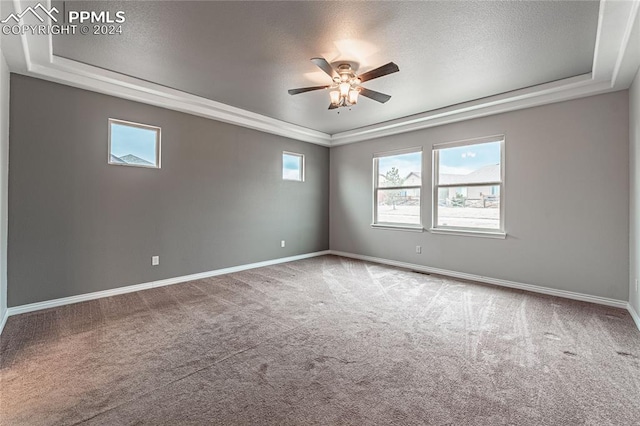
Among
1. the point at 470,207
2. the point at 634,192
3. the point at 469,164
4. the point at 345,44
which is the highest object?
the point at 345,44

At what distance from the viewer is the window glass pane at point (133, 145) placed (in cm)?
383

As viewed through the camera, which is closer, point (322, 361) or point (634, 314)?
point (322, 361)

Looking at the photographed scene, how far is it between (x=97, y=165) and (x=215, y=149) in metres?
1.68

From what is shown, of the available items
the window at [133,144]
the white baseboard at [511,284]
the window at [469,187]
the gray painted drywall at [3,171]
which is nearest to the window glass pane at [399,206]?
the window at [469,187]

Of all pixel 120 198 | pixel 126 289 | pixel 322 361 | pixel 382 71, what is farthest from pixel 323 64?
pixel 126 289

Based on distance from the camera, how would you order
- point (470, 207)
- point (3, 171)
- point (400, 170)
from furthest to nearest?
1. point (400, 170)
2. point (470, 207)
3. point (3, 171)

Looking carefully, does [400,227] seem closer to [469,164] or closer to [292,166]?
[469,164]

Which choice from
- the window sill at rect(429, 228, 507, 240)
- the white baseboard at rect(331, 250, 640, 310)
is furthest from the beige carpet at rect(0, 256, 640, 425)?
the window sill at rect(429, 228, 507, 240)

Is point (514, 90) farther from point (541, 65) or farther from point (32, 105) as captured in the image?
point (32, 105)

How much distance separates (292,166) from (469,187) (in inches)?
136

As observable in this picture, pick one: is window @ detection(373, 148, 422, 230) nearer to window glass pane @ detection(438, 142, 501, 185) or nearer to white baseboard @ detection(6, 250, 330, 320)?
window glass pane @ detection(438, 142, 501, 185)

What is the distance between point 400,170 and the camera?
226 inches

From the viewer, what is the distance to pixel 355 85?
3.29 meters

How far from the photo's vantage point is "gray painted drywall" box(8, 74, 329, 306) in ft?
10.5
